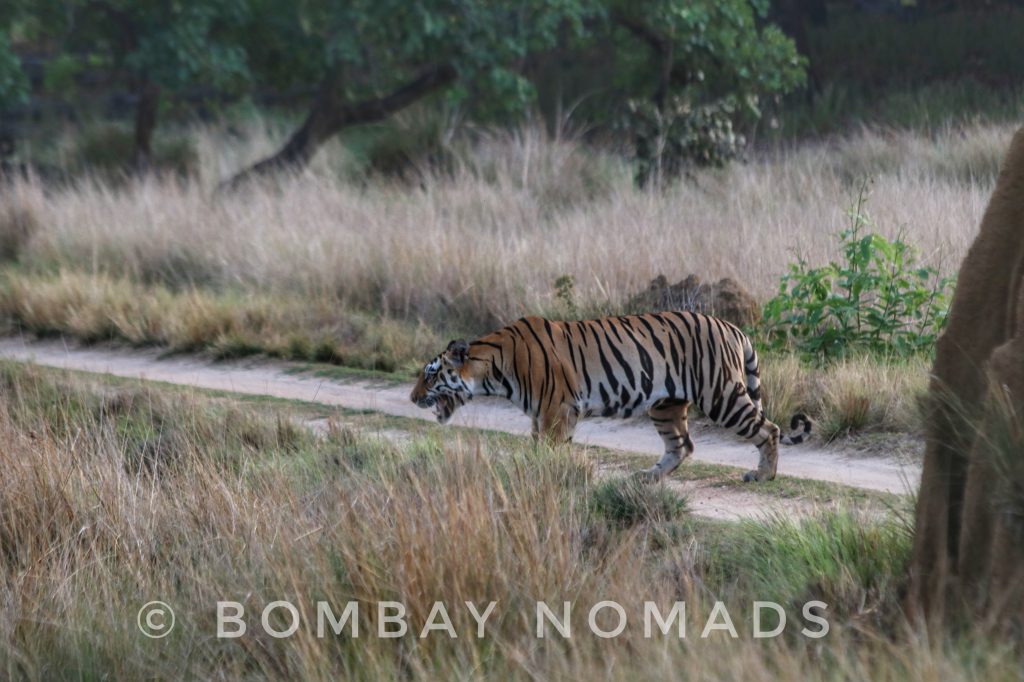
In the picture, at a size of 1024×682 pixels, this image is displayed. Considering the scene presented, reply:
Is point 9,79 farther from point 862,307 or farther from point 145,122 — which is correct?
point 862,307

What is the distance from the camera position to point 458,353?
8102 millimetres

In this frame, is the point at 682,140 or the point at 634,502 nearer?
the point at 634,502

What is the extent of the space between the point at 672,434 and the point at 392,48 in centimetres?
1658

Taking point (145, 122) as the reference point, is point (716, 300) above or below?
above

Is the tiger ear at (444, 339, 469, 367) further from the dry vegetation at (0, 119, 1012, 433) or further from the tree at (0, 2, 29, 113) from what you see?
the tree at (0, 2, 29, 113)

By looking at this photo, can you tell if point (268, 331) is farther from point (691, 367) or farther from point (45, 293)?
point (691, 367)

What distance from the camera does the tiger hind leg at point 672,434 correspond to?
27.1 feet

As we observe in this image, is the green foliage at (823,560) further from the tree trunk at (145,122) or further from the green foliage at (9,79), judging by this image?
the tree trunk at (145,122)

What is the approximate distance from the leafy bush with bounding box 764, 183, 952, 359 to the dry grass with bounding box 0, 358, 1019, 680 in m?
4.01

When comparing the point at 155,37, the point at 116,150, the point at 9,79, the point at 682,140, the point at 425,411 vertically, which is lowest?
the point at 116,150

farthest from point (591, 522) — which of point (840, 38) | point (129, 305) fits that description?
point (840, 38)

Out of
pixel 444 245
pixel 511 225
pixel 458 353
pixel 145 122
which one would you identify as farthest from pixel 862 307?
pixel 145 122

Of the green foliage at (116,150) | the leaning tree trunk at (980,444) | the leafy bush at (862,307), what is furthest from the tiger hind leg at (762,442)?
the green foliage at (116,150)

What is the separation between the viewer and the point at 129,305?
14.7m
